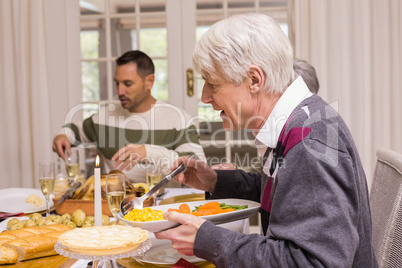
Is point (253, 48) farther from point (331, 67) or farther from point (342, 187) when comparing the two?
point (331, 67)

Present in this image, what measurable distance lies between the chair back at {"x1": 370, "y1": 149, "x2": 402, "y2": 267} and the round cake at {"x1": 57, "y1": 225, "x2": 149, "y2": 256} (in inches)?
31.0

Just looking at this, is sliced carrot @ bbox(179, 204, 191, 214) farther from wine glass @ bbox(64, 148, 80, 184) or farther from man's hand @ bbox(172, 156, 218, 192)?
wine glass @ bbox(64, 148, 80, 184)

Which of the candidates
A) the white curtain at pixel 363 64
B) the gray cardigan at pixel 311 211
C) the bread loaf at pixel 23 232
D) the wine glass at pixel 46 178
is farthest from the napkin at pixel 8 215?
the white curtain at pixel 363 64

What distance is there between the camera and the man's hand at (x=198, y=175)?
151cm

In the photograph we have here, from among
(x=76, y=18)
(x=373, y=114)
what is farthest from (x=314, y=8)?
(x=76, y=18)

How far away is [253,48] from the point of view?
1.08 m

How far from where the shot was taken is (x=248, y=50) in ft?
3.55

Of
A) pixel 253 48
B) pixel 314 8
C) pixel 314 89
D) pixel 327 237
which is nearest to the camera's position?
pixel 327 237

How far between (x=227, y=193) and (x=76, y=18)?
282 centimetres

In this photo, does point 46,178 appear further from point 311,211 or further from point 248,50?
point 311,211

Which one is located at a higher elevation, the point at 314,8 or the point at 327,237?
the point at 314,8

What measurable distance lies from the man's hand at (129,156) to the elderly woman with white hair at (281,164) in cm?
98

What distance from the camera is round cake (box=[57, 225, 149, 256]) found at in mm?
847

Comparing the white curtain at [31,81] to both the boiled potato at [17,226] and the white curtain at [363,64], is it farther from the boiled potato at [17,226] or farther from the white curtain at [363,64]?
the boiled potato at [17,226]
